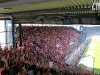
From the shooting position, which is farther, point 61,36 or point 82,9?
point 61,36

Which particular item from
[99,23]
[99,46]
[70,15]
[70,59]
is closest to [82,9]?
[99,23]

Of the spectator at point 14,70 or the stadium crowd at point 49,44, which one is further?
the stadium crowd at point 49,44

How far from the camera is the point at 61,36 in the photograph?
28.8 metres

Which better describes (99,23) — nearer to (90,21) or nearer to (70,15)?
(90,21)

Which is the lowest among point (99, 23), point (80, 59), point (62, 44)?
point (80, 59)

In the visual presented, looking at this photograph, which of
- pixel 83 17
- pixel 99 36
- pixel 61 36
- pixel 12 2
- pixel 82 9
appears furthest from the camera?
pixel 99 36

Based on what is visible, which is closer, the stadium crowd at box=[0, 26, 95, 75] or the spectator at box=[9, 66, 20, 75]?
the spectator at box=[9, 66, 20, 75]

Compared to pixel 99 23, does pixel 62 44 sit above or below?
below

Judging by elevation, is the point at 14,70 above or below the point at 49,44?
above

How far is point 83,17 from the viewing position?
6672mm

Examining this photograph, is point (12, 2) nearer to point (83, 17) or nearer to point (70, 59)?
point (83, 17)

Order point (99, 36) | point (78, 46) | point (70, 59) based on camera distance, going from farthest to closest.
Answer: point (99, 36), point (78, 46), point (70, 59)

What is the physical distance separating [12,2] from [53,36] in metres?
24.0

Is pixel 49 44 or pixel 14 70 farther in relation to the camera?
pixel 49 44
